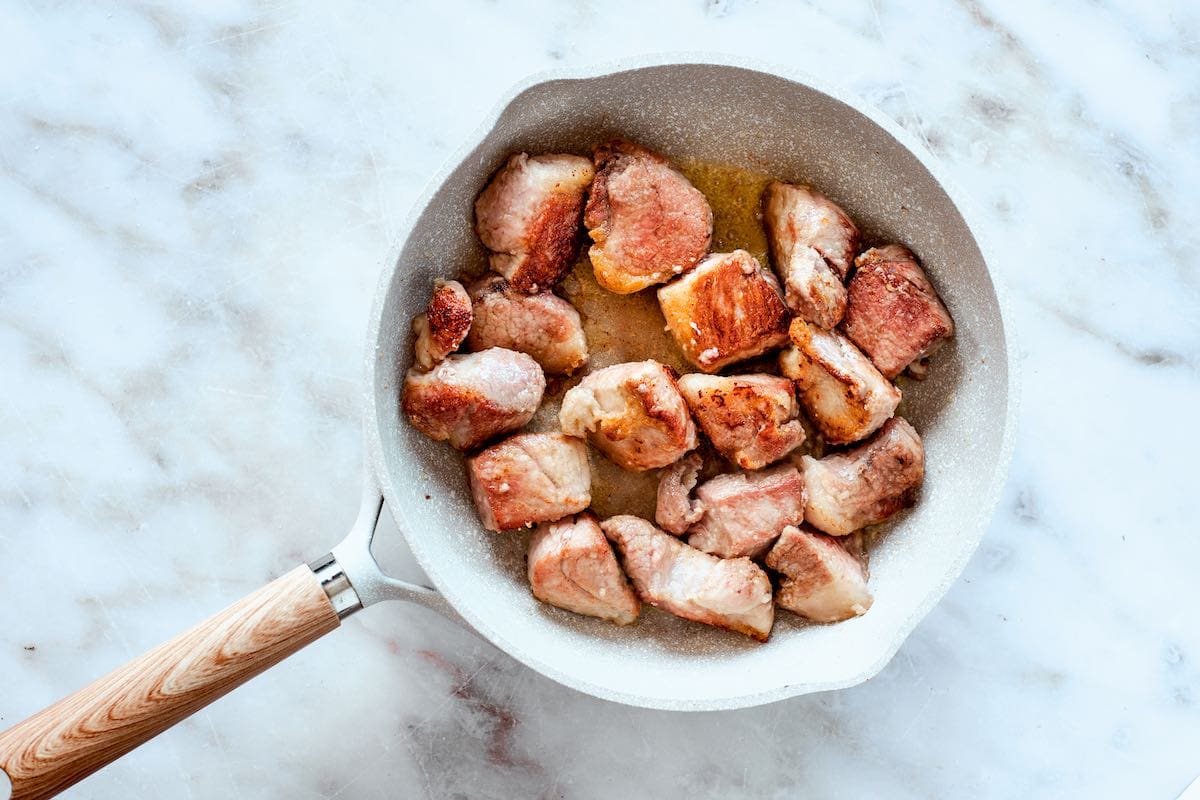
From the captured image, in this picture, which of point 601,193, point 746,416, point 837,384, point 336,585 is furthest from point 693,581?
point 601,193

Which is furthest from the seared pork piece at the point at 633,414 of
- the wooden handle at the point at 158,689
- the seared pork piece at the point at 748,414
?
the wooden handle at the point at 158,689

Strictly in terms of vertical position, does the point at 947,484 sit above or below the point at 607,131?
below

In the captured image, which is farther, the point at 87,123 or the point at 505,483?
the point at 87,123

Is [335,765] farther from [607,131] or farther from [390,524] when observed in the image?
[607,131]

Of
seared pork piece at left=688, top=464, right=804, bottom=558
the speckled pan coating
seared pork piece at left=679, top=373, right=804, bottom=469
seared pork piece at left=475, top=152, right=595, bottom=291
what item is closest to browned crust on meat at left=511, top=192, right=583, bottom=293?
seared pork piece at left=475, top=152, right=595, bottom=291

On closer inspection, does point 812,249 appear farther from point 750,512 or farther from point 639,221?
point 750,512

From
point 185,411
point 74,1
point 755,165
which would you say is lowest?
point 185,411

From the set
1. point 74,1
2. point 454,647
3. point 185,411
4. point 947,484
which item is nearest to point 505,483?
point 454,647

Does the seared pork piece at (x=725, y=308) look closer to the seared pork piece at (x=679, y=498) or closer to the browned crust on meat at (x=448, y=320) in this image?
the seared pork piece at (x=679, y=498)
